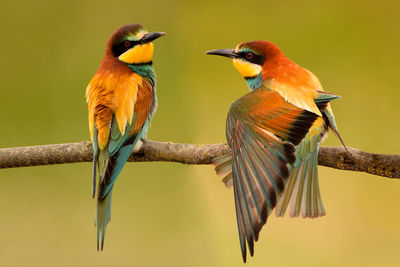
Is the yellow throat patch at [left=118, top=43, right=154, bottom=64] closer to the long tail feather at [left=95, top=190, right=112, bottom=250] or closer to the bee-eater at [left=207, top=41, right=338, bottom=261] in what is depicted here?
the bee-eater at [left=207, top=41, right=338, bottom=261]

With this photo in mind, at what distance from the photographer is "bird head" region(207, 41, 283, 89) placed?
55.6 inches

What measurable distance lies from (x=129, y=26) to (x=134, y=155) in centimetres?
43

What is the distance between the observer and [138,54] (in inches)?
65.1

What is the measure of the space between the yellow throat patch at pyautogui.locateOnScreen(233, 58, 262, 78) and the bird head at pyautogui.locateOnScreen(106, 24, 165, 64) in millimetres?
282

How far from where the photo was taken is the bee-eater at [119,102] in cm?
132

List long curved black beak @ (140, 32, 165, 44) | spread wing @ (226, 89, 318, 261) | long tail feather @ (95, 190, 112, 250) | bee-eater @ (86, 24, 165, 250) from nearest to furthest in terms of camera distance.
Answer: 1. spread wing @ (226, 89, 318, 261)
2. long tail feather @ (95, 190, 112, 250)
3. bee-eater @ (86, 24, 165, 250)
4. long curved black beak @ (140, 32, 165, 44)

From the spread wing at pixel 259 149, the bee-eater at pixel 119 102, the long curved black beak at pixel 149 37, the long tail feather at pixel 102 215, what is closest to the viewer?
the spread wing at pixel 259 149

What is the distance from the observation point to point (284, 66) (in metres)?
1.39

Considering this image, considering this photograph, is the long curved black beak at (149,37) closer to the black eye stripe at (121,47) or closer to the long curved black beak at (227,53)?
the black eye stripe at (121,47)

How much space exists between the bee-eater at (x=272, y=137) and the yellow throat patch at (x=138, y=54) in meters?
0.33

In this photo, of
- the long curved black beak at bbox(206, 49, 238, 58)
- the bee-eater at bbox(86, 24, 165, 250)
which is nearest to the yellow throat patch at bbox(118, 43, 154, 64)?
the bee-eater at bbox(86, 24, 165, 250)

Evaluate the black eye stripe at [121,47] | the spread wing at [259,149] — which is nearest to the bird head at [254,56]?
the spread wing at [259,149]

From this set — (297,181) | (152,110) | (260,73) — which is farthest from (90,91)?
(297,181)

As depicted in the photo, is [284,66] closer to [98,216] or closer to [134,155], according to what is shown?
[134,155]
